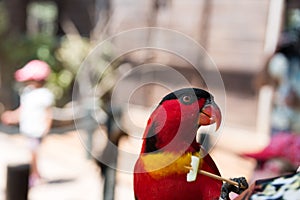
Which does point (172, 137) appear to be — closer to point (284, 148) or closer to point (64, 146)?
point (284, 148)

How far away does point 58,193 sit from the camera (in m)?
2.16

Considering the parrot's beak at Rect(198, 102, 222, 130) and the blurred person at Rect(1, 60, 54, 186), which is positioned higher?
the parrot's beak at Rect(198, 102, 222, 130)

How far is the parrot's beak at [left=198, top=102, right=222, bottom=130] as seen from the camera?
0.41 metres

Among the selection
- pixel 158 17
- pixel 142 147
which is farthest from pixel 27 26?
pixel 142 147

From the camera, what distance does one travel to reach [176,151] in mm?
405

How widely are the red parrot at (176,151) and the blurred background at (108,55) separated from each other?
1.57 meters

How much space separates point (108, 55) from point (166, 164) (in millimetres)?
2888

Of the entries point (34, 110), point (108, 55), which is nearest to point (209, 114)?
point (34, 110)

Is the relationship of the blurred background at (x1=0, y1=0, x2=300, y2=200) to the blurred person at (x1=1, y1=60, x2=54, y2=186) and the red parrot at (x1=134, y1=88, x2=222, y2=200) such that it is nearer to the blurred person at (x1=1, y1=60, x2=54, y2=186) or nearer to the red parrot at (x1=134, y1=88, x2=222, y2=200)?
the blurred person at (x1=1, y1=60, x2=54, y2=186)

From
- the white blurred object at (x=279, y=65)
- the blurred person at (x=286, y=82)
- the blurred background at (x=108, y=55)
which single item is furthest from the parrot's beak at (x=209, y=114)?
the blurred background at (x=108, y=55)

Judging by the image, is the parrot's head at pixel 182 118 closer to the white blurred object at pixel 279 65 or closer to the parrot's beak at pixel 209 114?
the parrot's beak at pixel 209 114

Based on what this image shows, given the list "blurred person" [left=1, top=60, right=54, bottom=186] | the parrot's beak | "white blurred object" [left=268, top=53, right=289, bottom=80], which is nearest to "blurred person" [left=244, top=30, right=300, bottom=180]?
"white blurred object" [left=268, top=53, right=289, bottom=80]

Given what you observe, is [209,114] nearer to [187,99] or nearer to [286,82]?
[187,99]

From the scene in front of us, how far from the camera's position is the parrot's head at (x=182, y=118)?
41cm
